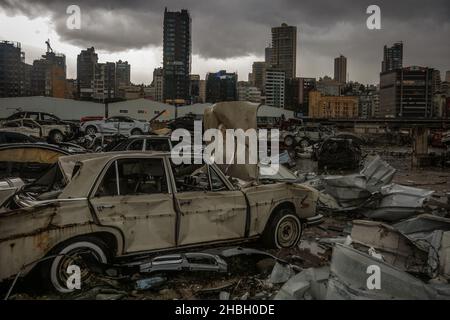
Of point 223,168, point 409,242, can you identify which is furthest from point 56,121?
point 409,242

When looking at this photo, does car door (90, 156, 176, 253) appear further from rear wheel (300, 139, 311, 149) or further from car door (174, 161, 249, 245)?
rear wheel (300, 139, 311, 149)

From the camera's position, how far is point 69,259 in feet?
14.1

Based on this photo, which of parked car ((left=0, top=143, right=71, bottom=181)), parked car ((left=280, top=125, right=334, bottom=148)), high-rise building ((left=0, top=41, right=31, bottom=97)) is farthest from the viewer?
high-rise building ((left=0, top=41, right=31, bottom=97))

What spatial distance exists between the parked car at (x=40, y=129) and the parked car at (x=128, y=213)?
1774 cm

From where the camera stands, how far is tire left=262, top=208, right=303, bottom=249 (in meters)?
5.84

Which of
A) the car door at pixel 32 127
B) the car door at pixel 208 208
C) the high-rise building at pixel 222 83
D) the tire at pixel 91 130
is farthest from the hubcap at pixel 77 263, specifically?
the high-rise building at pixel 222 83

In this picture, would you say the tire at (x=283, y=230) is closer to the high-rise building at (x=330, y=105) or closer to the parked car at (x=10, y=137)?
the parked car at (x=10, y=137)

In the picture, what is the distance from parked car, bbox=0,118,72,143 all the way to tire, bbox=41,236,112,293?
18.1 meters

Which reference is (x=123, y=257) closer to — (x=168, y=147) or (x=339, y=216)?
(x=339, y=216)

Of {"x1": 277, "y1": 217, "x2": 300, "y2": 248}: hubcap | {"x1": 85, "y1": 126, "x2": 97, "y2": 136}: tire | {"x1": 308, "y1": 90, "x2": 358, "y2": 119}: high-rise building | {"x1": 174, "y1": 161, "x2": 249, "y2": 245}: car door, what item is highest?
{"x1": 308, "y1": 90, "x2": 358, "y2": 119}: high-rise building

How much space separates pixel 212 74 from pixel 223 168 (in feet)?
603

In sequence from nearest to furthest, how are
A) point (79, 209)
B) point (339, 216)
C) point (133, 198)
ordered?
point (79, 209), point (133, 198), point (339, 216)

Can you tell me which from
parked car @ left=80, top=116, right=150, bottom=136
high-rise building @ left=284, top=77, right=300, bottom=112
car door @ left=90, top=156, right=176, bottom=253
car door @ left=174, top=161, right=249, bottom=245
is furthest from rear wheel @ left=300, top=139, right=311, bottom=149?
high-rise building @ left=284, top=77, right=300, bottom=112
